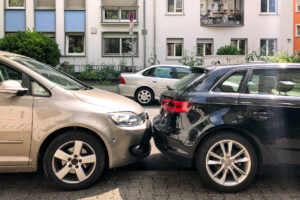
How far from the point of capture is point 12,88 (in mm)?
3730

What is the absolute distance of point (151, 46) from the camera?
23828 millimetres

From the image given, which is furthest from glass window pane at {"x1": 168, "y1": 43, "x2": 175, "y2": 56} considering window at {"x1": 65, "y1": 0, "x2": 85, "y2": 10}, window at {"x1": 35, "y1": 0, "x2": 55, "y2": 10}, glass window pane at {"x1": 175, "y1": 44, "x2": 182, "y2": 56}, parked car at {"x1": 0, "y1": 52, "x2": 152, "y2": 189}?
parked car at {"x1": 0, "y1": 52, "x2": 152, "y2": 189}

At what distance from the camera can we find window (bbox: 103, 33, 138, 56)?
934 inches

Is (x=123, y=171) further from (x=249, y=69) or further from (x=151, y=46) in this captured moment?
(x=151, y=46)

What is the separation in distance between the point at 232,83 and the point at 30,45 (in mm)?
16143

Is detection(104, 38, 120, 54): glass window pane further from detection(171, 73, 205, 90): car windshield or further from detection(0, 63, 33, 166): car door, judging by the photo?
detection(0, 63, 33, 166): car door

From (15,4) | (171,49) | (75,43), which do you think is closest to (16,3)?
(15,4)

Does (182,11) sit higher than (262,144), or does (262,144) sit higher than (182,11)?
(182,11)

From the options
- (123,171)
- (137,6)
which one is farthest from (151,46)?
(123,171)

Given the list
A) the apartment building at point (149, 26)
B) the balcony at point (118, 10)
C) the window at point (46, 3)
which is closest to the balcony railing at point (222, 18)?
the apartment building at point (149, 26)

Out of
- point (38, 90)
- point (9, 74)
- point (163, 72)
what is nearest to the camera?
point (38, 90)

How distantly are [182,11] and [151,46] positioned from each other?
334cm

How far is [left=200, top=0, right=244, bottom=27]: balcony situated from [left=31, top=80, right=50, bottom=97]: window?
21.3 meters

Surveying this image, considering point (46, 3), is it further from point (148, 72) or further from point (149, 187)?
point (149, 187)
